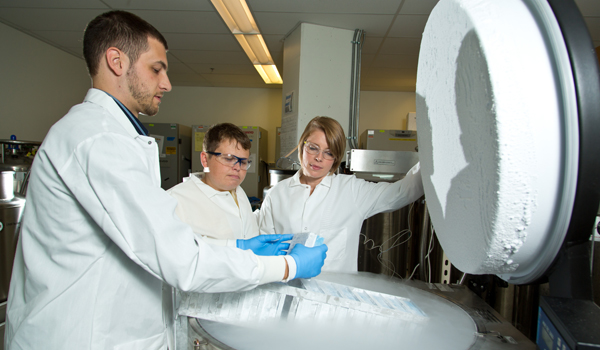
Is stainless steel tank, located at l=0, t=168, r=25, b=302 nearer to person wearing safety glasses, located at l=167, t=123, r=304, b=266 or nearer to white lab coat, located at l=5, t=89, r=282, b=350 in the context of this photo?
person wearing safety glasses, located at l=167, t=123, r=304, b=266

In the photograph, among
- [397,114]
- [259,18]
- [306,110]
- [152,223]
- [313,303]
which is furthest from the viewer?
[397,114]

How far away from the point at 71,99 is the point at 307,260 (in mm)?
4500

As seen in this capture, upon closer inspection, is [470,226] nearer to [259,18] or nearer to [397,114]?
[259,18]

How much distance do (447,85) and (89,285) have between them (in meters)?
0.80

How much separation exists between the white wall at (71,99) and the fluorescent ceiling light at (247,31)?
112 cm

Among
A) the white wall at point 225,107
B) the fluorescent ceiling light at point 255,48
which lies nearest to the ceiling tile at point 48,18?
the fluorescent ceiling light at point 255,48

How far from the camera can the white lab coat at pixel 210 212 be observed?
1.29m

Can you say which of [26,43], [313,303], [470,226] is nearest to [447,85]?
[470,226]

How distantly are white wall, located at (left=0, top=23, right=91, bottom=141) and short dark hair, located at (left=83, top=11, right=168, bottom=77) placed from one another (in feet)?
10.6

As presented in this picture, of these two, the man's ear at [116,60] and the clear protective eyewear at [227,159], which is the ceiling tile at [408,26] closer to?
the clear protective eyewear at [227,159]

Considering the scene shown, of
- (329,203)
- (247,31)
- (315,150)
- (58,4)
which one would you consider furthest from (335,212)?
(58,4)

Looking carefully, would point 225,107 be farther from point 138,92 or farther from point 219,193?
point 138,92

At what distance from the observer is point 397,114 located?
5348mm

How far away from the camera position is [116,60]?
2.64ft
